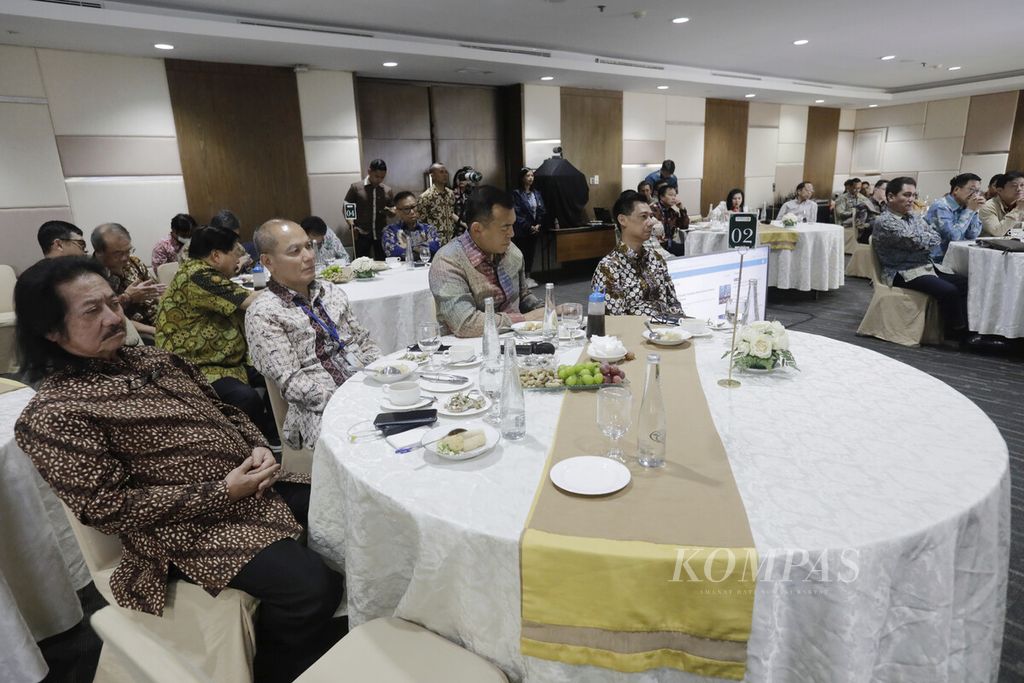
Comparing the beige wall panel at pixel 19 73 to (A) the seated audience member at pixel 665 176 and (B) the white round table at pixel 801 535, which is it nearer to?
(B) the white round table at pixel 801 535

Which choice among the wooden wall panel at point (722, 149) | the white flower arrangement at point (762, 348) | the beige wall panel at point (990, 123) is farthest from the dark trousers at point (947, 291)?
the beige wall panel at point (990, 123)

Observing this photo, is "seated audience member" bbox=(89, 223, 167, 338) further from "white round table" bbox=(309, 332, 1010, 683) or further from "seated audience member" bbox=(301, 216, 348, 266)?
"white round table" bbox=(309, 332, 1010, 683)

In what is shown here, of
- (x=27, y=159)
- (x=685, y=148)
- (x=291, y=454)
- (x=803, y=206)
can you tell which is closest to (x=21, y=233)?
(x=27, y=159)

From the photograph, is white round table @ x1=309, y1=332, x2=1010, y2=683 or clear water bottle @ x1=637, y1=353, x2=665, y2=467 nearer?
white round table @ x1=309, y1=332, x2=1010, y2=683

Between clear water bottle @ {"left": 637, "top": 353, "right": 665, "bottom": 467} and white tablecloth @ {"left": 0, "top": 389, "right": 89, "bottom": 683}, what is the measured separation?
185 centimetres

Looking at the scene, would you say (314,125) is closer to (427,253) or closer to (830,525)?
(427,253)

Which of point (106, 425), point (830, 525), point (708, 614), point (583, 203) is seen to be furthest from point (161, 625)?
point (583, 203)

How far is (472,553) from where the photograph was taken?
3.66 feet

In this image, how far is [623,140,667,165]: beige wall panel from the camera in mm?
9359

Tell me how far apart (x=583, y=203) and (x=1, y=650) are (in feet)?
25.3

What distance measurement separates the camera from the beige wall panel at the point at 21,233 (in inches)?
203

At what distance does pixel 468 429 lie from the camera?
1482 millimetres

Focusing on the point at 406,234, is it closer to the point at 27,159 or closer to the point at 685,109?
the point at 27,159

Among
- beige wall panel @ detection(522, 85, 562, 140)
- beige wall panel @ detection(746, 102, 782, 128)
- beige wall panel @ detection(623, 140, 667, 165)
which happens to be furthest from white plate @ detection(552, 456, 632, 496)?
beige wall panel @ detection(746, 102, 782, 128)
